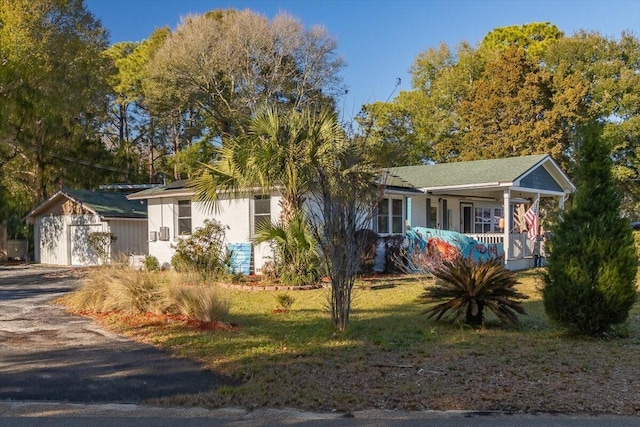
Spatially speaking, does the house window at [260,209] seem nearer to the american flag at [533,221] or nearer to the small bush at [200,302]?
the small bush at [200,302]

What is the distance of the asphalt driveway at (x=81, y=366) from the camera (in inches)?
243

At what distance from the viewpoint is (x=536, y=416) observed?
5.27 meters

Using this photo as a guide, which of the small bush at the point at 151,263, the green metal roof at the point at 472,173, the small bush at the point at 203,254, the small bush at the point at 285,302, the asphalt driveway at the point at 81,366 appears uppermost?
the green metal roof at the point at 472,173

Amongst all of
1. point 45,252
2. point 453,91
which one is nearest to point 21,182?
point 45,252

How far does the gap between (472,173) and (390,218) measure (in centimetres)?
373

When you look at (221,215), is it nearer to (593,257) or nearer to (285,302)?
(285,302)

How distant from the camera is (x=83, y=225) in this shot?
26.9 m

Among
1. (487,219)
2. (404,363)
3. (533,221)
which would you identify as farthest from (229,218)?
(404,363)

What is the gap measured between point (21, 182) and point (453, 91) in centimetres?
2688

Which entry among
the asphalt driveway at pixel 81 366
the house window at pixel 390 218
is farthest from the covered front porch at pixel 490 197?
the asphalt driveway at pixel 81 366

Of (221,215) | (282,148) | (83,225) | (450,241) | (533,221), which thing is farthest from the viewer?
(83,225)

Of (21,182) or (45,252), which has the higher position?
(21,182)

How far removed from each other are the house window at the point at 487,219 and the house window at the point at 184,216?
1225 centimetres

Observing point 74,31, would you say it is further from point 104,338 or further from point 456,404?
point 456,404
